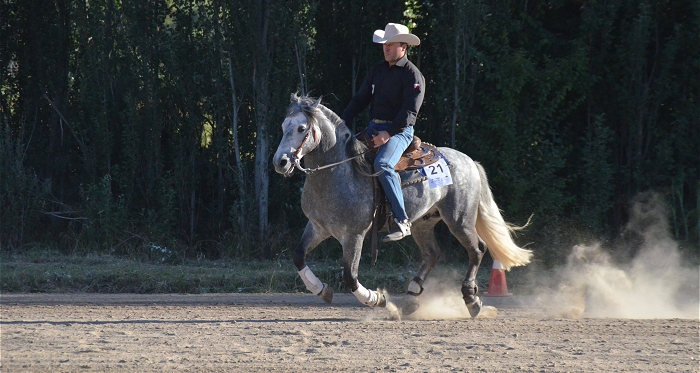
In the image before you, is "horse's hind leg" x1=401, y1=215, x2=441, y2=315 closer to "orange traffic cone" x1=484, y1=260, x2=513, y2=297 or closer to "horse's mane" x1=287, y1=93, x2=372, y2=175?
"orange traffic cone" x1=484, y1=260, x2=513, y2=297

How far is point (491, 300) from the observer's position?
1035 centimetres

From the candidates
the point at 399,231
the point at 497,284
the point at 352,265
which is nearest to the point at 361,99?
the point at 399,231

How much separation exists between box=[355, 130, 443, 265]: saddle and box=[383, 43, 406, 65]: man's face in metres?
0.87

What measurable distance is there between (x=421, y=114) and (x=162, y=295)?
20.3ft

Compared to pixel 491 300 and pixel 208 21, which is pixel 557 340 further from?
pixel 208 21

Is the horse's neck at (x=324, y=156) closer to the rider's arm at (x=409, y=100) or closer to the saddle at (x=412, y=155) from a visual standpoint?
the saddle at (x=412, y=155)

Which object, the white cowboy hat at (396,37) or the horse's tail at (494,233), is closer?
the white cowboy hat at (396,37)

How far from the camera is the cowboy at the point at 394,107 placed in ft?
26.8

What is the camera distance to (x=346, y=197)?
802 cm

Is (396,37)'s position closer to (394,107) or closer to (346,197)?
(394,107)

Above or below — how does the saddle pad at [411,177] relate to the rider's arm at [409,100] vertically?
below

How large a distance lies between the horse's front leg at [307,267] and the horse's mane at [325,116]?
827 mm

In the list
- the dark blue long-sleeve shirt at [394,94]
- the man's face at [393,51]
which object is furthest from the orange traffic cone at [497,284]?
the man's face at [393,51]

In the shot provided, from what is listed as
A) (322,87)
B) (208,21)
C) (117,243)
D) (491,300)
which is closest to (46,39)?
(208,21)
